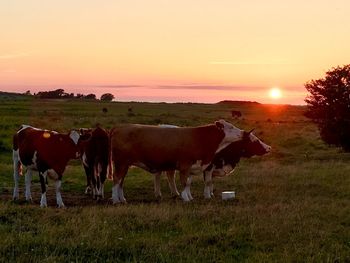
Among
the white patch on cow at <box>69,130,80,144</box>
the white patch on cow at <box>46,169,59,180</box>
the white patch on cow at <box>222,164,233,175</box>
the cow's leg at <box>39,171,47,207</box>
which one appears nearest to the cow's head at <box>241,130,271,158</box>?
the white patch on cow at <box>222,164,233,175</box>

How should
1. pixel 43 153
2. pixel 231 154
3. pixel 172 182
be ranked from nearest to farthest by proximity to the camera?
pixel 43 153
pixel 172 182
pixel 231 154

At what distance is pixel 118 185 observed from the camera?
14.0 m

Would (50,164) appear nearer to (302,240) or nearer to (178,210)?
(178,210)

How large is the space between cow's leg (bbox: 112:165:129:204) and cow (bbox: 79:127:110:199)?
1.77ft

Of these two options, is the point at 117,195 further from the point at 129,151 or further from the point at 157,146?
the point at 157,146

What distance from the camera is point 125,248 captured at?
318 inches

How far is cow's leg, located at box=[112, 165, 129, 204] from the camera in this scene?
13.7 meters

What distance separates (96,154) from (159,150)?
177 cm

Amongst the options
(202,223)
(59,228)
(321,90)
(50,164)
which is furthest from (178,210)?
(321,90)

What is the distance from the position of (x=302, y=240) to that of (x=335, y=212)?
290 centimetres

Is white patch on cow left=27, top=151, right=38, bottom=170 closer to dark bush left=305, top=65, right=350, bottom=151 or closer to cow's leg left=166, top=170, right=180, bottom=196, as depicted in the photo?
cow's leg left=166, top=170, right=180, bottom=196

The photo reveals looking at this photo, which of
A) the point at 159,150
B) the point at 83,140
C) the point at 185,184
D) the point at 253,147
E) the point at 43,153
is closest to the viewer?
the point at 43,153

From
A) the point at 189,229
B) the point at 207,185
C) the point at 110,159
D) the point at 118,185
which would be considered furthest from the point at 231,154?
the point at 189,229

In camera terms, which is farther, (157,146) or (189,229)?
(157,146)
